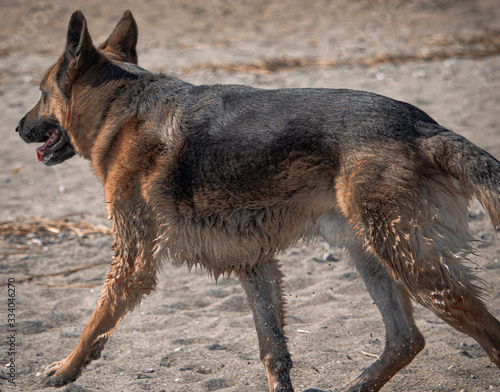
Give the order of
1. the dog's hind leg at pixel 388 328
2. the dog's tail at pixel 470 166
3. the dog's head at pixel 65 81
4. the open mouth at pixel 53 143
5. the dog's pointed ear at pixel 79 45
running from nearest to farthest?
the dog's tail at pixel 470 166
the dog's hind leg at pixel 388 328
the dog's pointed ear at pixel 79 45
the dog's head at pixel 65 81
the open mouth at pixel 53 143

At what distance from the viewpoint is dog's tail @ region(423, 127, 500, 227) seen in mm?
2971

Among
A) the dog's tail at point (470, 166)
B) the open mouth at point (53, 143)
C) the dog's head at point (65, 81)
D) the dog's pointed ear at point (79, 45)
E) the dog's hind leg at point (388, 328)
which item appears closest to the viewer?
the dog's tail at point (470, 166)

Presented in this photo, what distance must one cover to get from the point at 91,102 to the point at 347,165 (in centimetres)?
189

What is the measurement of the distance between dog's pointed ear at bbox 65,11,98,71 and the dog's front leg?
117 cm

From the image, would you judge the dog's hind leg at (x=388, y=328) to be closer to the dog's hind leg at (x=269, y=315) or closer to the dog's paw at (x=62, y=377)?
the dog's hind leg at (x=269, y=315)

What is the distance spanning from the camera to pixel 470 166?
2996 millimetres

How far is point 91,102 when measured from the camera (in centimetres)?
403

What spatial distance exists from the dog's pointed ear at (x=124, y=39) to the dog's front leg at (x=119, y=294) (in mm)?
1496

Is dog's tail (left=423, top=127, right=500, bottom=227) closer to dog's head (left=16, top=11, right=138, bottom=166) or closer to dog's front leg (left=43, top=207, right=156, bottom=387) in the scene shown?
dog's front leg (left=43, top=207, right=156, bottom=387)

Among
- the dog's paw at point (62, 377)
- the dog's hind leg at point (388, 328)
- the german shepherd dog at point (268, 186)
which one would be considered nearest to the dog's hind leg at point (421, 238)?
the german shepherd dog at point (268, 186)

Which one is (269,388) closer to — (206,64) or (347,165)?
(347,165)

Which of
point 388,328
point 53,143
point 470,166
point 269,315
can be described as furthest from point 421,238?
point 53,143

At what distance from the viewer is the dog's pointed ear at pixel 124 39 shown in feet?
14.8

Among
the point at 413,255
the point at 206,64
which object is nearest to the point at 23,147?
the point at 206,64
